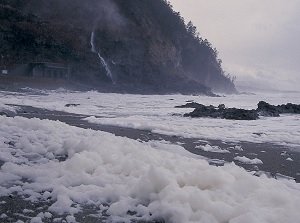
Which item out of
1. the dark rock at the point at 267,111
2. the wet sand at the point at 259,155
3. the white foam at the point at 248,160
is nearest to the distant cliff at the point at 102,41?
the dark rock at the point at 267,111

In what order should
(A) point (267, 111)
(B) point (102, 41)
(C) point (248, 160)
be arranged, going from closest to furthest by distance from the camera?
(C) point (248, 160) → (A) point (267, 111) → (B) point (102, 41)

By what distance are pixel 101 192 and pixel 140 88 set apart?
185 feet

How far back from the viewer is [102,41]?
6312 cm

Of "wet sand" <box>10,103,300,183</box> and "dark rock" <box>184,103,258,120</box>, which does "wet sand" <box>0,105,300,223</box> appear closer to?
"wet sand" <box>10,103,300,183</box>

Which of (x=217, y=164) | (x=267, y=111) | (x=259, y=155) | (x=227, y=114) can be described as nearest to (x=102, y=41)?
(x=267, y=111)

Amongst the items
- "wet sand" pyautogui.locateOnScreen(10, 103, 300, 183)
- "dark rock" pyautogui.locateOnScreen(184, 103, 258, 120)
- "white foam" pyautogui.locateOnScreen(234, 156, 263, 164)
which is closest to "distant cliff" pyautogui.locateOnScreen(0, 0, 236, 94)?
"dark rock" pyautogui.locateOnScreen(184, 103, 258, 120)

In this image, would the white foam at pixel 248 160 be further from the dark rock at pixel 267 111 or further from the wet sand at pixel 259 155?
the dark rock at pixel 267 111

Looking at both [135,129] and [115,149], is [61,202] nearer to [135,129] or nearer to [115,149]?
[115,149]

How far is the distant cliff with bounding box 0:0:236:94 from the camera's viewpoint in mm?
53344

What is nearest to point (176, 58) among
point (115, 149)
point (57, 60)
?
point (57, 60)

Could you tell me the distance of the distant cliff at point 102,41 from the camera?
175ft

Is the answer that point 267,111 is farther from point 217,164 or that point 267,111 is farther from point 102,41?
point 102,41

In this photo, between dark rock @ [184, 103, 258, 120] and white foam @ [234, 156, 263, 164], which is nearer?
white foam @ [234, 156, 263, 164]

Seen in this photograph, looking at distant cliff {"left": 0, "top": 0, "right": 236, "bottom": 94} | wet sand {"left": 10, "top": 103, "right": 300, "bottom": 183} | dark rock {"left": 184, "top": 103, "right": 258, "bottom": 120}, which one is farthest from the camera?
distant cliff {"left": 0, "top": 0, "right": 236, "bottom": 94}
